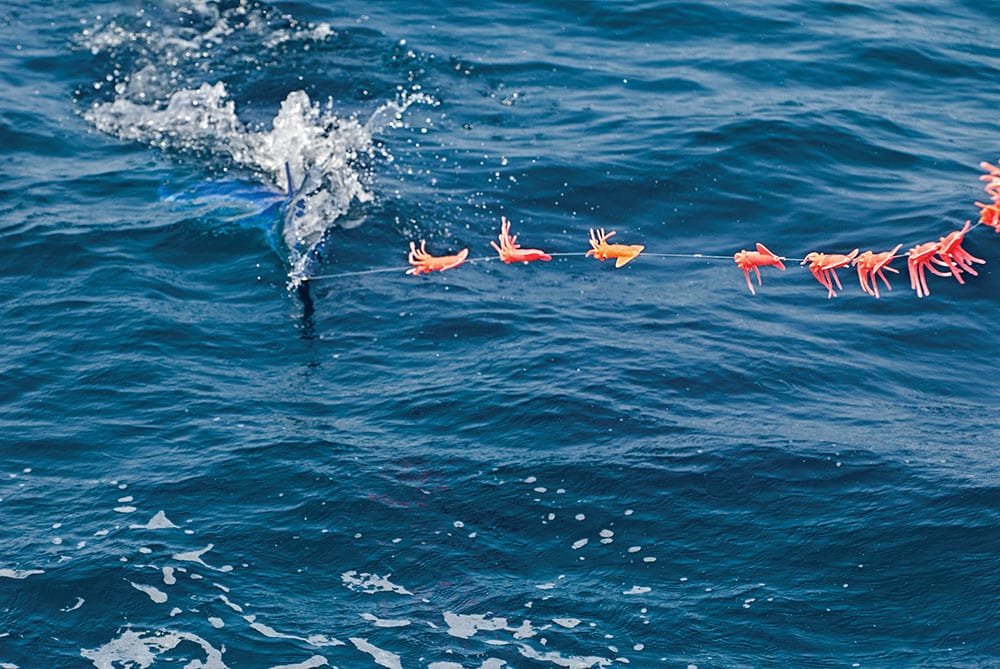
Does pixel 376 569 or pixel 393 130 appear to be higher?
pixel 393 130

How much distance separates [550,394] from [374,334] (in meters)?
1.98

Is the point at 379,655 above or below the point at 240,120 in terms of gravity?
below

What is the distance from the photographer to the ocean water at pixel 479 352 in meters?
9.32

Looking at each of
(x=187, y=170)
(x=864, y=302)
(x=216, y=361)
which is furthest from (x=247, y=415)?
(x=864, y=302)

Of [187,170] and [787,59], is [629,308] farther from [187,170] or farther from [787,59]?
[787,59]

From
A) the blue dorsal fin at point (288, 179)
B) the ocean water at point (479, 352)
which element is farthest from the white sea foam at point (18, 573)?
the blue dorsal fin at point (288, 179)

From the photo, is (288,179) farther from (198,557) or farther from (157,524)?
(198,557)

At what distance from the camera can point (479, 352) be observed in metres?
12.3

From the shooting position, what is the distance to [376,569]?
969 cm

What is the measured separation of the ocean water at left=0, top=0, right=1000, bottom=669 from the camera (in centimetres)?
932

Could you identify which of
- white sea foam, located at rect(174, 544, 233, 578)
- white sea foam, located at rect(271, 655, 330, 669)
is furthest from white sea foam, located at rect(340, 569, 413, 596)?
white sea foam, located at rect(174, 544, 233, 578)

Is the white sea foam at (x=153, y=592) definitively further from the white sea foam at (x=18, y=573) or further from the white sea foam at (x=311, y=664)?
the white sea foam at (x=311, y=664)

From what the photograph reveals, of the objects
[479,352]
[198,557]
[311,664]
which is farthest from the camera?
[479,352]

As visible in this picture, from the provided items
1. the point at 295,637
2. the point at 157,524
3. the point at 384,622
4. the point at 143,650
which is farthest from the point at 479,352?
the point at 143,650
